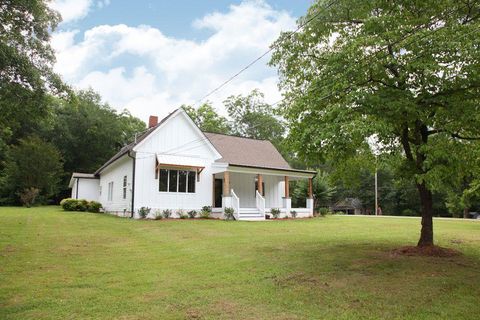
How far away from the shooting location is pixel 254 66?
10.8 metres

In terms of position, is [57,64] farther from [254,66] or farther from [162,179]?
[162,179]

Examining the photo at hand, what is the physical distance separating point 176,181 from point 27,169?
66.9 ft

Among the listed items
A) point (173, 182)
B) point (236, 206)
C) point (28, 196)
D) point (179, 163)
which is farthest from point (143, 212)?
point (28, 196)

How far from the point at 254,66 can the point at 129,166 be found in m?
Result: 13.8

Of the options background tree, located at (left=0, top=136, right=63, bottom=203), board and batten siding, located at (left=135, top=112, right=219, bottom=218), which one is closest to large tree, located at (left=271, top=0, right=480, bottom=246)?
board and batten siding, located at (left=135, top=112, right=219, bottom=218)

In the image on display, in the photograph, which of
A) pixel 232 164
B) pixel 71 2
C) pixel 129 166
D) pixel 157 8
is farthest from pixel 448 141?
pixel 129 166

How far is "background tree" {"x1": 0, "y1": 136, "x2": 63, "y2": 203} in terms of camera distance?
35.0 metres

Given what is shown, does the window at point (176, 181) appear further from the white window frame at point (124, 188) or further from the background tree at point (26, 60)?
the background tree at point (26, 60)

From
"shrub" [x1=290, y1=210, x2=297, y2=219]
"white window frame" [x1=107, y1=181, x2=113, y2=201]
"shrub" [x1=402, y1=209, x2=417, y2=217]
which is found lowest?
"shrub" [x1=402, y1=209, x2=417, y2=217]

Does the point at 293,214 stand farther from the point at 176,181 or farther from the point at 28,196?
the point at 28,196

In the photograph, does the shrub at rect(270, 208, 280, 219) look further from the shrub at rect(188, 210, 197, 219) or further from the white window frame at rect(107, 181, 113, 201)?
the white window frame at rect(107, 181, 113, 201)

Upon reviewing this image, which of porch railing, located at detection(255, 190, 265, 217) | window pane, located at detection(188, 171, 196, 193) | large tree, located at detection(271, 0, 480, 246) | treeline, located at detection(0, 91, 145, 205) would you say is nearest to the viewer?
large tree, located at detection(271, 0, 480, 246)

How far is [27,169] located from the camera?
35.1 metres

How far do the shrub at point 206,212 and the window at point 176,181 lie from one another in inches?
55.0
